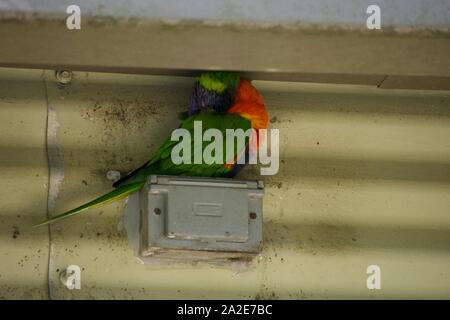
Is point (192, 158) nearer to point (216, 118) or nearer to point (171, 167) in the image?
point (171, 167)

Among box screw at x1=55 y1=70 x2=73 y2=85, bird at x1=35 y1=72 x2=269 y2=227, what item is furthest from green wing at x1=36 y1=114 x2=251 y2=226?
box screw at x1=55 y1=70 x2=73 y2=85

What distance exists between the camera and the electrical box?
2734 millimetres

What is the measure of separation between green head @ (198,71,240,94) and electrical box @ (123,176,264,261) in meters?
0.38

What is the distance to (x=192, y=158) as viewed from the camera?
9.70 feet

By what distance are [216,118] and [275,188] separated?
0.35 m

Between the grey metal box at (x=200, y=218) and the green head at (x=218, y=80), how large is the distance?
1.25 feet

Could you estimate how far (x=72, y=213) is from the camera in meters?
2.83

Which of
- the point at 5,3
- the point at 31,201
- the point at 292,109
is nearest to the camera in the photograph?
the point at 5,3

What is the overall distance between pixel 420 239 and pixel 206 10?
1.17m

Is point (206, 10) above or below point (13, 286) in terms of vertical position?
above

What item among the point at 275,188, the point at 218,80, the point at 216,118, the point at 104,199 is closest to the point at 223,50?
the point at 218,80
